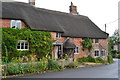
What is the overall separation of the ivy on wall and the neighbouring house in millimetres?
739

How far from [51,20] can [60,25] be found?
1821 millimetres

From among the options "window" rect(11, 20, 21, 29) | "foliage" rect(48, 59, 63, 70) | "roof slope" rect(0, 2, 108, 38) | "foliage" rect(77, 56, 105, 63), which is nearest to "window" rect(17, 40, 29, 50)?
"window" rect(11, 20, 21, 29)

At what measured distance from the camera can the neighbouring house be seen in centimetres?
2400

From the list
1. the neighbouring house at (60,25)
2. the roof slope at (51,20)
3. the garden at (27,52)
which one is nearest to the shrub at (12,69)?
the garden at (27,52)

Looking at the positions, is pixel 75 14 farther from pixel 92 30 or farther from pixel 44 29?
pixel 44 29

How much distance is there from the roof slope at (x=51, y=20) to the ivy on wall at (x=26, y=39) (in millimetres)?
1091

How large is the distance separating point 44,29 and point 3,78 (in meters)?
11.9

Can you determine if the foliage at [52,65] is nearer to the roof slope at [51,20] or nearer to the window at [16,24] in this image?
the roof slope at [51,20]

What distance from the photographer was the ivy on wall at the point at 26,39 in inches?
848

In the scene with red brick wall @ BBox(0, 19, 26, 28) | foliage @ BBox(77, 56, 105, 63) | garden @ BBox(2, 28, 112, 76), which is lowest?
foliage @ BBox(77, 56, 105, 63)

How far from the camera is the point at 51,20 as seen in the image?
2930 cm

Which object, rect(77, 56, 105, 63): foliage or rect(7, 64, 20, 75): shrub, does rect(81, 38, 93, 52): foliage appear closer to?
rect(77, 56, 105, 63): foliage

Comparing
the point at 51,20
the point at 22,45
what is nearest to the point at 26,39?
the point at 22,45

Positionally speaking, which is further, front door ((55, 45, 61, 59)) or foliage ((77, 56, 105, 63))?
foliage ((77, 56, 105, 63))
